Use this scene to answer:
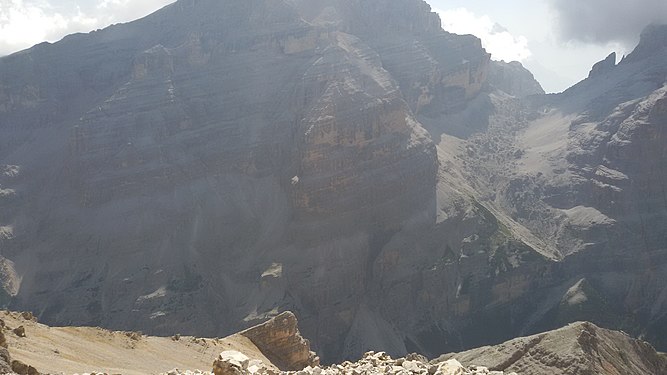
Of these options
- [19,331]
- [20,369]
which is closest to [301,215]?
[19,331]

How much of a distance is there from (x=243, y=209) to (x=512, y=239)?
6658 cm

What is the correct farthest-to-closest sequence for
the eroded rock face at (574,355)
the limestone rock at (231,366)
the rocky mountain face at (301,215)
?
the rocky mountain face at (301,215) → the eroded rock face at (574,355) → the limestone rock at (231,366)

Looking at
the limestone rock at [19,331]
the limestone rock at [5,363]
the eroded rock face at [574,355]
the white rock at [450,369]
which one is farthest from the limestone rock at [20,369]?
the eroded rock face at [574,355]

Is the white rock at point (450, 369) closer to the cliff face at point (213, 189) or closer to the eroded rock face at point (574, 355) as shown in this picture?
the eroded rock face at point (574, 355)

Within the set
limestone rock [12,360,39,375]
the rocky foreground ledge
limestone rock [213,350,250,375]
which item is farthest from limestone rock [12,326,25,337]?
limestone rock [213,350,250,375]

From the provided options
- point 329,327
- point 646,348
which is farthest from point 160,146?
point 646,348

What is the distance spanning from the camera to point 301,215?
163 m

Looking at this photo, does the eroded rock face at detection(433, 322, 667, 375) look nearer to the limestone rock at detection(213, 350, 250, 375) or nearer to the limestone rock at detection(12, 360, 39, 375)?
the limestone rock at detection(213, 350, 250, 375)

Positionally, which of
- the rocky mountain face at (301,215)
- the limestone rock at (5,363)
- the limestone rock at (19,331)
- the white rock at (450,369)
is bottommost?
the rocky mountain face at (301,215)

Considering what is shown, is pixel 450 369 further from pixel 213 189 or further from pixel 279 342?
pixel 213 189

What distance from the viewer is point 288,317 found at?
6962 centimetres

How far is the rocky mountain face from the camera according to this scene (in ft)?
500

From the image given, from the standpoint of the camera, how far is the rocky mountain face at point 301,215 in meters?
152

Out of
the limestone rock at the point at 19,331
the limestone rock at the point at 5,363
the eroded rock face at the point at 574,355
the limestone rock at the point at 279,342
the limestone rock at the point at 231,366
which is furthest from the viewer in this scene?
the limestone rock at the point at 279,342
